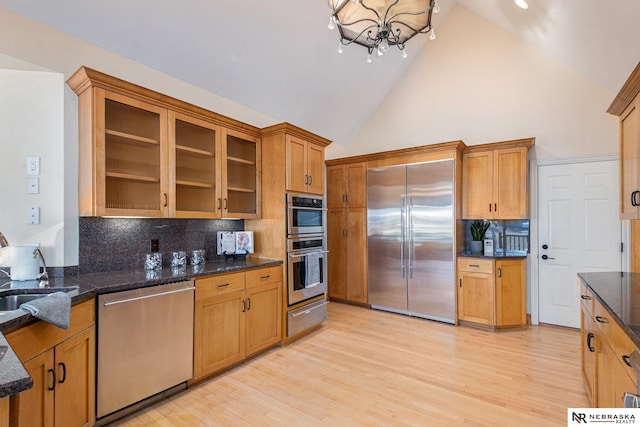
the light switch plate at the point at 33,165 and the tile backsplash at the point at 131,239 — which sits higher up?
the light switch plate at the point at 33,165

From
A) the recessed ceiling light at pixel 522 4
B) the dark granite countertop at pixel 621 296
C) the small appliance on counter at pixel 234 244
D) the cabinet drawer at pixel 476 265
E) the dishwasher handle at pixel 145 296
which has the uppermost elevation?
the recessed ceiling light at pixel 522 4

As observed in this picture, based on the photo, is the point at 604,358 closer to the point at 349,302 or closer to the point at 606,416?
the point at 606,416

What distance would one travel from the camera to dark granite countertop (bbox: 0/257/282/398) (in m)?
0.81

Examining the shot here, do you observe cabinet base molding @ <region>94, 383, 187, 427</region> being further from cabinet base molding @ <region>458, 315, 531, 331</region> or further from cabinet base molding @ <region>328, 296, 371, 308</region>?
cabinet base molding @ <region>458, 315, 531, 331</region>

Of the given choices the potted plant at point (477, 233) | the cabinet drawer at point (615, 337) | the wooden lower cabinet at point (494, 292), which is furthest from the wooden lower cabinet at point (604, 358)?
the potted plant at point (477, 233)

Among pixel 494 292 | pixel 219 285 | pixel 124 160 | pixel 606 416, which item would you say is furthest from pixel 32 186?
pixel 494 292

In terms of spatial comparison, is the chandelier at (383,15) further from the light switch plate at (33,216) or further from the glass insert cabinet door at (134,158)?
the light switch plate at (33,216)

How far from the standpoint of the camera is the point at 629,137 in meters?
2.05

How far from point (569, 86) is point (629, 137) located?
90.7 inches

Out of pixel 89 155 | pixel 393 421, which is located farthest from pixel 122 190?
pixel 393 421

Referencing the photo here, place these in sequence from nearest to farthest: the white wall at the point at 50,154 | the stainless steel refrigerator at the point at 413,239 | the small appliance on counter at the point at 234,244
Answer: the white wall at the point at 50,154 < the small appliance on counter at the point at 234,244 < the stainless steel refrigerator at the point at 413,239

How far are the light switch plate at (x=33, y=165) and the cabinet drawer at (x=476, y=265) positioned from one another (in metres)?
4.33

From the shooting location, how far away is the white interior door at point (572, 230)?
3637 millimetres

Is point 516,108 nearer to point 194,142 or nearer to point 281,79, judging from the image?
point 281,79
